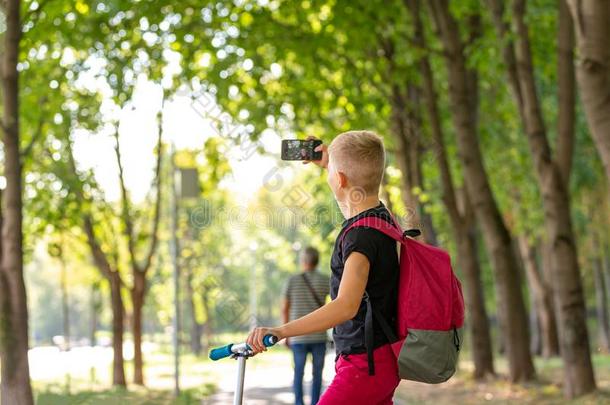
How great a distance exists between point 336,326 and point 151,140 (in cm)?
1947

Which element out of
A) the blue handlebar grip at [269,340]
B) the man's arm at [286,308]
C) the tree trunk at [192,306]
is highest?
the blue handlebar grip at [269,340]

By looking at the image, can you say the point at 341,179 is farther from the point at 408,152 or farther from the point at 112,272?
the point at 112,272

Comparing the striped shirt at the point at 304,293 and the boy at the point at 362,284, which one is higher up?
the boy at the point at 362,284

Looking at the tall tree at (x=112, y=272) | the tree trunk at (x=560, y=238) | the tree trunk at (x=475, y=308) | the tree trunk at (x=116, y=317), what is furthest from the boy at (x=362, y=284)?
the tree trunk at (x=116, y=317)

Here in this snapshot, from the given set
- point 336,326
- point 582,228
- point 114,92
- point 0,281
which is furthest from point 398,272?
point 582,228

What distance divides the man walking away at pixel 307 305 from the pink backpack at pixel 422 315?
24.6ft

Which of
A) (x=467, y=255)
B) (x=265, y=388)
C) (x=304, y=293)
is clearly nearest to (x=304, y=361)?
(x=304, y=293)

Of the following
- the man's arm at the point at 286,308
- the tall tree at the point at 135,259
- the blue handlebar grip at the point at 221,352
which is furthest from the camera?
the tall tree at the point at 135,259

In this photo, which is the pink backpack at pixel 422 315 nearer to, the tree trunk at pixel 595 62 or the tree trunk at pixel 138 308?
the tree trunk at pixel 595 62

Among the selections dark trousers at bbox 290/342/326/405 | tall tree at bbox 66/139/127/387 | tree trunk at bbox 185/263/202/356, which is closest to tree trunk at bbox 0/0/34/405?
dark trousers at bbox 290/342/326/405

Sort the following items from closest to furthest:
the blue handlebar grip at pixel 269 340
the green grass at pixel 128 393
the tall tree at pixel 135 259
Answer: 1. the blue handlebar grip at pixel 269 340
2. the green grass at pixel 128 393
3. the tall tree at pixel 135 259

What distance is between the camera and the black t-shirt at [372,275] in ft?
12.5

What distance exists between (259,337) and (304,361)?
795 centimetres

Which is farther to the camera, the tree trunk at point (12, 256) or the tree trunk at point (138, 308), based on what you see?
the tree trunk at point (138, 308)
